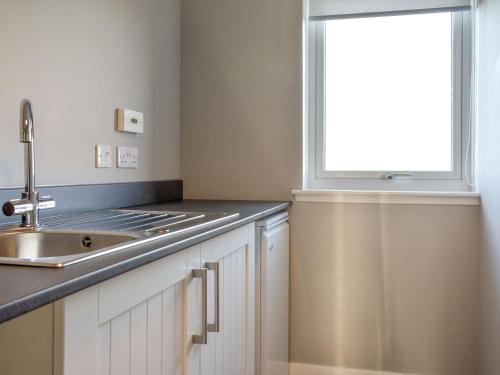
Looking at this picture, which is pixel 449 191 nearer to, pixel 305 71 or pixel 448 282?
pixel 448 282

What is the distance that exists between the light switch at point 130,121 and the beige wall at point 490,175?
4.84 feet

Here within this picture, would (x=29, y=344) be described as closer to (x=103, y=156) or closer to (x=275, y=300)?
(x=103, y=156)

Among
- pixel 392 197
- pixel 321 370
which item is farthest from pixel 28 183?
pixel 321 370

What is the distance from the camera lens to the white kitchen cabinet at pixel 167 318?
743 millimetres

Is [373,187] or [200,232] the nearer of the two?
[200,232]

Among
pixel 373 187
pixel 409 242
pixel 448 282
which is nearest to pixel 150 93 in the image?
pixel 373 187

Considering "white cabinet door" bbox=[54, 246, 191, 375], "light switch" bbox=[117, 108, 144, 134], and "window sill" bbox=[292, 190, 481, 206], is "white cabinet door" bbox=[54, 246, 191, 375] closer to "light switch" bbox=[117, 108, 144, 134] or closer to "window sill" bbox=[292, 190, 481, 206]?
"light switch" bbox=[117, 108, 144, 134]

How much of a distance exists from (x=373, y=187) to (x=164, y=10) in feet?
4.47

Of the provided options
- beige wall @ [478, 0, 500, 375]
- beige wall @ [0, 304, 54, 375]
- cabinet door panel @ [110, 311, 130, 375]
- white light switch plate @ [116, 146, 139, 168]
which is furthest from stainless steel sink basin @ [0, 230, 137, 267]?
beige wall @ [478, 0, 500, 375]

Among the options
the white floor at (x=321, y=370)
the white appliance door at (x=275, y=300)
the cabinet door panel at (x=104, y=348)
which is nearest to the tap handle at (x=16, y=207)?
the cabinet door panel at (x=104, y=348)

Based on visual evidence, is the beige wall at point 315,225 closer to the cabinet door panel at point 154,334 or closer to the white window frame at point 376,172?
the white window frame at point 376,172

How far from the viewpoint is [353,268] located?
7.75ft

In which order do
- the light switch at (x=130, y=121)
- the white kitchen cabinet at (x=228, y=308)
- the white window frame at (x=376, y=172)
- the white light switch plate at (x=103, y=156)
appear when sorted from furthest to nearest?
1. the white window frame at (x=376, y=172)
2. the light switch at (x=130, y=121)
3. the white light switch plate at (x=103, y=156)
4. the white kitchen cabinet at (x=228, y=308)

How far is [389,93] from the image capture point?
2.44 metres
